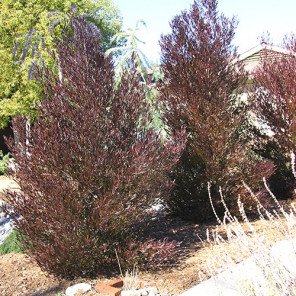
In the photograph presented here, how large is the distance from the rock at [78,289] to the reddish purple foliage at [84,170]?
29cm

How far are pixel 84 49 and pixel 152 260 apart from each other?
240 cm

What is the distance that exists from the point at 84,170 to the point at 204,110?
2783 mm

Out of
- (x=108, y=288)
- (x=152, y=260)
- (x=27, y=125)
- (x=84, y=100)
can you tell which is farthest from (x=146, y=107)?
(x=108, y=288)

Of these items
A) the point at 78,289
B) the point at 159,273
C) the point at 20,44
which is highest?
the point at 20,44

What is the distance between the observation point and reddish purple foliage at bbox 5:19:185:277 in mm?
4820

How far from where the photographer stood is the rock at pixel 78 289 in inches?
185

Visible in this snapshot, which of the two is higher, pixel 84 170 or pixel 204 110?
pixel 204 110

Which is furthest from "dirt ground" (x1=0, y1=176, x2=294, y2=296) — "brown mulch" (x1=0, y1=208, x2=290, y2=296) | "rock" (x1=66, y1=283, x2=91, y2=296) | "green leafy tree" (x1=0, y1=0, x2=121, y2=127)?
"green leafy tree" (x1=0, y1=0, x2=121, y2=127)

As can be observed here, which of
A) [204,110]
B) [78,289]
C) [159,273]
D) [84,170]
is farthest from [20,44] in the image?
[78,289]

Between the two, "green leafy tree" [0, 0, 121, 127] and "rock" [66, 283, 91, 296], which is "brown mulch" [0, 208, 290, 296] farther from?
"green leafy tree" [0, 0, 121, 127]

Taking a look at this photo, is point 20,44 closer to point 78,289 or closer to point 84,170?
point 84,170

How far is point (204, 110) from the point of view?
7062 mm

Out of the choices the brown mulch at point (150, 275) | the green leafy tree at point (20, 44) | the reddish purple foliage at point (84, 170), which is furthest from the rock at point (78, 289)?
the green leafy tree at point (20, 44)

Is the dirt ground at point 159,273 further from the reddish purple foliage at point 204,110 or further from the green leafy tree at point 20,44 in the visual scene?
the green leafy tree at point 20,44
